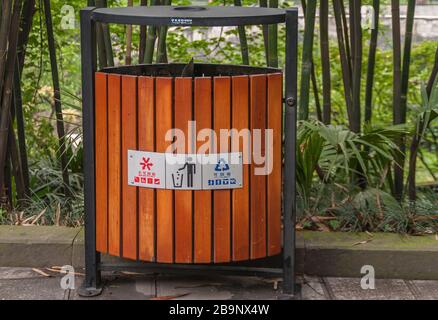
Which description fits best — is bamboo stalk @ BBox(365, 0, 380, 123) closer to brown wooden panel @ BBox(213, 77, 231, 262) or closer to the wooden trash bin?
the wooden trash bin

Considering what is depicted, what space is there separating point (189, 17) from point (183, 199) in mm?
824

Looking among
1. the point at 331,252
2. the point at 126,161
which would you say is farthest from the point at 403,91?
the point at 126,161

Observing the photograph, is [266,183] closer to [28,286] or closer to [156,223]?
[156,223]

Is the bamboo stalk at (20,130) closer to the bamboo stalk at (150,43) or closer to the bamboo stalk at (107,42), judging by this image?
the bamboo stalk at (107,42)

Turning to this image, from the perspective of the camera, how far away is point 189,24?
3803 mm

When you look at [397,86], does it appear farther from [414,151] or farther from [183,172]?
[183,172]

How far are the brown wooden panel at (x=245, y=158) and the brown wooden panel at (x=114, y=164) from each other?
54 centimetres

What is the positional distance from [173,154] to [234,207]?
1.25 feet

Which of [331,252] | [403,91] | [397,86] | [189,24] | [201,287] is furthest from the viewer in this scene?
[403,91]

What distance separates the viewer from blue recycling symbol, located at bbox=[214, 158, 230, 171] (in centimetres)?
395

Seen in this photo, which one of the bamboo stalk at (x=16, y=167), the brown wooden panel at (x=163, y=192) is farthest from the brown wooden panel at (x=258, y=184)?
the bamboo stalk at (x=16, y=167)

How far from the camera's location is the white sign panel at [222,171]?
155 inches

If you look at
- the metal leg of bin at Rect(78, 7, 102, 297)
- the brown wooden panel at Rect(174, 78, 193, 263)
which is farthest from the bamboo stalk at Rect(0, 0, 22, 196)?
the brown wooden panel at Rect(174, 78, 193, 263)

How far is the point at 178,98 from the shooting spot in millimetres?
3904
